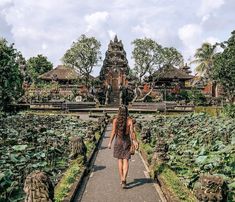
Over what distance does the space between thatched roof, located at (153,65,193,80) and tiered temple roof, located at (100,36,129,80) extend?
13.9ft

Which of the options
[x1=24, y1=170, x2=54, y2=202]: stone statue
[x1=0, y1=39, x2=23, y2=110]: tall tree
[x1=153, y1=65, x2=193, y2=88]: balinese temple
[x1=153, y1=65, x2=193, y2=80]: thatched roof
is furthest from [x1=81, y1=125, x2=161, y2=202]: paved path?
[x1=153, y1=65, x2=193, y2=88]: balinese temple

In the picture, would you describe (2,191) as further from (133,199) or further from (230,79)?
(230,79)

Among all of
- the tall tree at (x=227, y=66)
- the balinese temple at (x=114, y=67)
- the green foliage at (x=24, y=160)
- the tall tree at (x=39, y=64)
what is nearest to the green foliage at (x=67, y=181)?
the green foliage at (x=24, y=160)

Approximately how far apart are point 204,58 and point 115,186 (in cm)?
5031

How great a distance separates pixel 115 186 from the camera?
8.71 m

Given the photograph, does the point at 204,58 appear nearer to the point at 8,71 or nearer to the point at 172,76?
the point at 172,76

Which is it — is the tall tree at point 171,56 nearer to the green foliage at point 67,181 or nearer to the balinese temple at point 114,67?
the balinese temple at point 114,67

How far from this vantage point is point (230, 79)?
27.8 meters

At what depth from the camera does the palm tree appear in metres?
56.1

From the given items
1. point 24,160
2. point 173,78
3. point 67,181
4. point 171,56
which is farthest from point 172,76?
point 67,181

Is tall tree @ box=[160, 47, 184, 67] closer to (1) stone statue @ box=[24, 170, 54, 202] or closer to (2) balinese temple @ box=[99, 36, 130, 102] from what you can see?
(2) balinese temple @ box=[99, 36, 130, 102]

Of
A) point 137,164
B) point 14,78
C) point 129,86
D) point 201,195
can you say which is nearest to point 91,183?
point 137,164

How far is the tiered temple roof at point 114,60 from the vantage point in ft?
163

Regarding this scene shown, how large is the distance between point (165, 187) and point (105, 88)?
40553 millimetres
